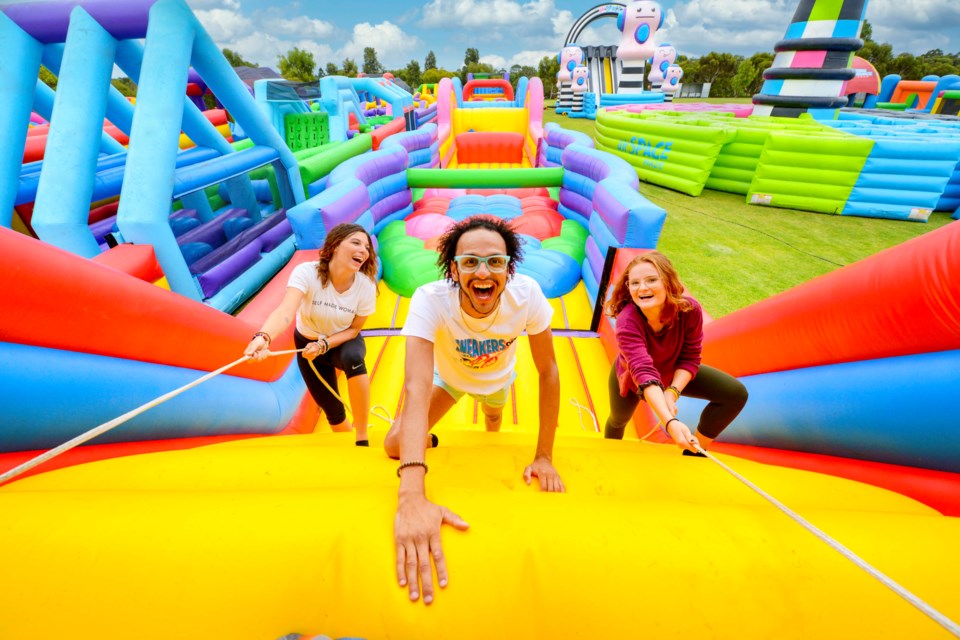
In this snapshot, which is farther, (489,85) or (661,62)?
(661,62)

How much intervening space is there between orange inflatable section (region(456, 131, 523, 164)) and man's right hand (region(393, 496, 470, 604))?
9418 mm

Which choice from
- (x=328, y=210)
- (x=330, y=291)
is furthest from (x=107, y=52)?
(x=330, y=291)

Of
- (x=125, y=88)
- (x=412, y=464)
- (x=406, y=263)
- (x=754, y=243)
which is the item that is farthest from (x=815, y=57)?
(x=125, y=88)

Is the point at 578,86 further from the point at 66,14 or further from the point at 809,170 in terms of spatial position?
the point at 66,14

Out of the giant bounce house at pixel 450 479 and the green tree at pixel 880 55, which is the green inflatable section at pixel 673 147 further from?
the green tree at pixel 880 55

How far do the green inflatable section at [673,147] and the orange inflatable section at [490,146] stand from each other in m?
2.14

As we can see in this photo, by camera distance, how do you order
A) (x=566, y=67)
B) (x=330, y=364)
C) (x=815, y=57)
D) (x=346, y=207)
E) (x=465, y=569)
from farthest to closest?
(x=566, y=67), (x=815, y=57), (x=346, y=207), (x=330, y=364), (x=465, y=569)

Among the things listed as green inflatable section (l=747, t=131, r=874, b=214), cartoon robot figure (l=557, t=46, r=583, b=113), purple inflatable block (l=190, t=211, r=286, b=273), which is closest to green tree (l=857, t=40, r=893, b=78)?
cartoon robot figure (l=557, t=46, r=583, b=113)

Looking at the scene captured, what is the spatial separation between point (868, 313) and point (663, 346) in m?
0.64

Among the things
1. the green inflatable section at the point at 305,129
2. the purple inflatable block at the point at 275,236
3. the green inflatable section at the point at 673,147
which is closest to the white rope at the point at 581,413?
the purple inflatable block at the point at 275,236

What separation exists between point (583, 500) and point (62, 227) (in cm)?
359

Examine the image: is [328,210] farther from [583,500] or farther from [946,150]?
[946,150]

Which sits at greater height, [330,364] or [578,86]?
[578,86]

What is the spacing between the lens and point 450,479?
3.88 ft
